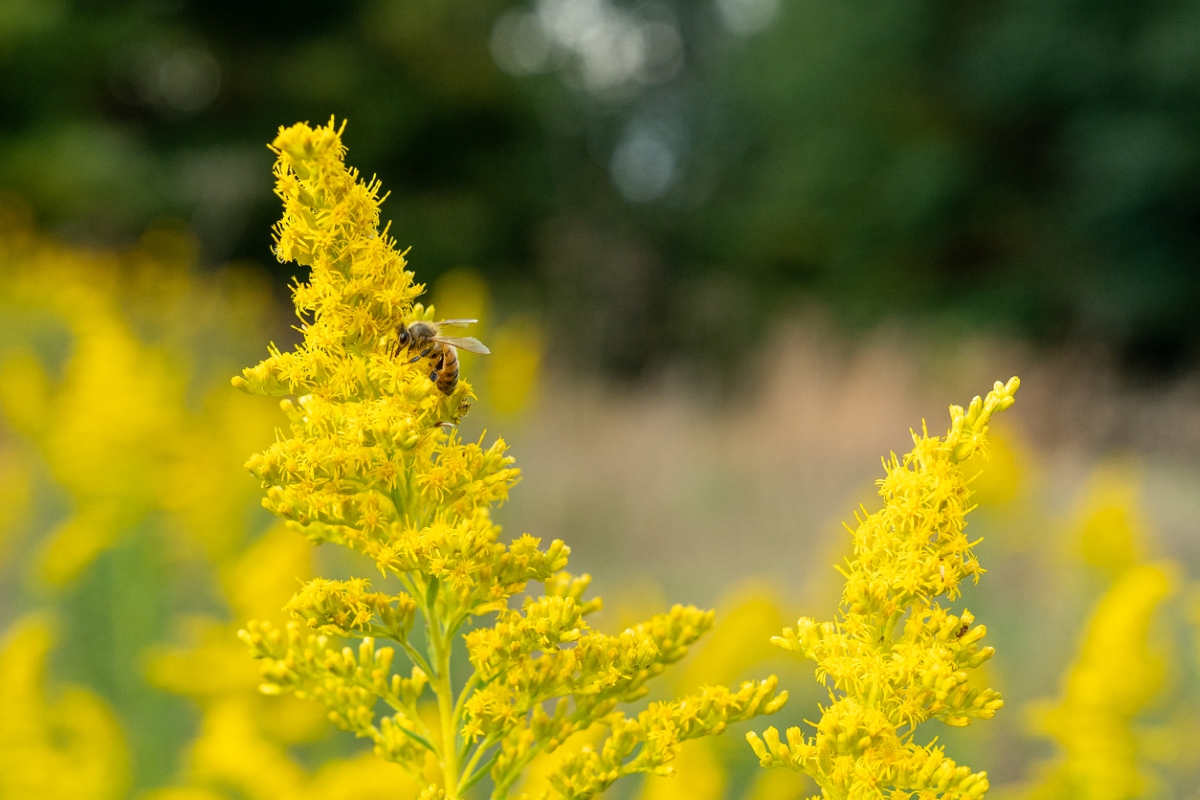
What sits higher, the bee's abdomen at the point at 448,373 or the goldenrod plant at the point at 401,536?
the bee's abdomen at the point at 448,373

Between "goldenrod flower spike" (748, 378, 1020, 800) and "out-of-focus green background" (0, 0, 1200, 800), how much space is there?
966 mm

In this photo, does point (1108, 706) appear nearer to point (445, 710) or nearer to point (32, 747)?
point (445, 710)

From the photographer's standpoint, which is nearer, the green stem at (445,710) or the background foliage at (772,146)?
the green stem at (445,710)

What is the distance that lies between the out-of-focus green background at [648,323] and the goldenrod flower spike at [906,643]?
3.17ft

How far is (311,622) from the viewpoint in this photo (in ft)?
3.95

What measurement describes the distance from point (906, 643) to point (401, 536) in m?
0.55

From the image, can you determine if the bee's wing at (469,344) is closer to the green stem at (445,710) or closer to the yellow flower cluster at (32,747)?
the green stem at (445,710)

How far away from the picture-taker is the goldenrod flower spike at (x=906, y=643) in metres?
1.09

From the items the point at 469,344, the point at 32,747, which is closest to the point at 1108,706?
the point at 469,344

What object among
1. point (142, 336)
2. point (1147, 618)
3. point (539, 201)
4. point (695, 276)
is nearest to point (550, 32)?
point (539, 201)

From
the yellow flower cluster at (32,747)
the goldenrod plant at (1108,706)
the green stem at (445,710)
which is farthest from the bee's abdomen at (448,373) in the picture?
the goldenrod plant at (1108,706)

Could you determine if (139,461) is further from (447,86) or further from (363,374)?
(447,86)

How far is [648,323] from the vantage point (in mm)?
24812

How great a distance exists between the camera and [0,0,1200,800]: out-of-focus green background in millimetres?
3002
